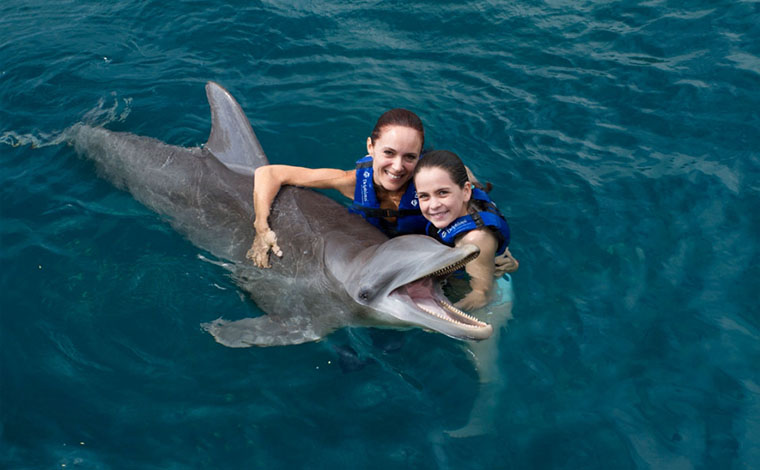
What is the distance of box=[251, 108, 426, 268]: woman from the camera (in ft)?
17.0

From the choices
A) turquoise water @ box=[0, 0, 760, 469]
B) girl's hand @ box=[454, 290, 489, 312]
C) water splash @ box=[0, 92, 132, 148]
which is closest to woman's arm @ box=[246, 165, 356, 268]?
turquoise water @ box=[0, 0, 760, 469]

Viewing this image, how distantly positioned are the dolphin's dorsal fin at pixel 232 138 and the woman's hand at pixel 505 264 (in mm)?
2539

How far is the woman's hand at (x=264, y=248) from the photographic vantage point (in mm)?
5518

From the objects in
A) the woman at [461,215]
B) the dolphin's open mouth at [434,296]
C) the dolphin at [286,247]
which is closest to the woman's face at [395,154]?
the woman at [461,215]

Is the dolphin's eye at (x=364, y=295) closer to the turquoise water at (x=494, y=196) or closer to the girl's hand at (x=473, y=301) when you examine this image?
the turquoise water at (x=494, y=196)

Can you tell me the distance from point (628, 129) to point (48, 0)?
34.1 ft

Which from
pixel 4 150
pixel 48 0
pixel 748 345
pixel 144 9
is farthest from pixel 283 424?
pixel 48 0

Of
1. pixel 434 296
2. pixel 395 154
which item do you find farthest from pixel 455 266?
pixel 395 154

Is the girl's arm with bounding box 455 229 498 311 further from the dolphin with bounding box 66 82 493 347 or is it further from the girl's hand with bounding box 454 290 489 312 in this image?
the dolphin with bounding box 66 82 493 347

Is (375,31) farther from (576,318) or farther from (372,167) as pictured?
(576,318)

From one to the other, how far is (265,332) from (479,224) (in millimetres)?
2009

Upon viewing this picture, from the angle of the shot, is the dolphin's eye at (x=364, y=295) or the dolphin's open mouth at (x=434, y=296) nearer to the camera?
the dolphin's open mouth at (x=434, y=296)

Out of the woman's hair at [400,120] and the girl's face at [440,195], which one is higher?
the woman's hair at [400,120]

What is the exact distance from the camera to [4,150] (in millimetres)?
7879
